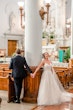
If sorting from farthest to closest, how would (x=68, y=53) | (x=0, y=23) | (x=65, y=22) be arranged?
(x=0, y=23) < (x=65, y=22) < (x=68, y=53)

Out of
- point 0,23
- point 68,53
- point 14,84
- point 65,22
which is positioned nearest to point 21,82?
point 14,84

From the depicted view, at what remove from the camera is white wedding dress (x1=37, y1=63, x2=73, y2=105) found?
7.45 meters

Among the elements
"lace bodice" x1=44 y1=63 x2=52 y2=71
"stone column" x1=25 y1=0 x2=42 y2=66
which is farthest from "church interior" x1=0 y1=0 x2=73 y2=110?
"lace bodice" x1=44 y1=63 x2=52 y2=71

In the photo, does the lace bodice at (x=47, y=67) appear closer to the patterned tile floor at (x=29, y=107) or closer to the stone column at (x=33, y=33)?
the stone column at (x=33, y=33)

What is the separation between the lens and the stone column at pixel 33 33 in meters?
7.86

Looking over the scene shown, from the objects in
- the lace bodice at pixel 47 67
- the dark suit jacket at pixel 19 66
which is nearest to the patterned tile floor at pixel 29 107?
the dark suit jacket at pixel 19 66

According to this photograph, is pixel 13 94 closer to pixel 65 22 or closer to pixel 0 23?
pixel 65 22

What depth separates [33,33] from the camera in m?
7.88

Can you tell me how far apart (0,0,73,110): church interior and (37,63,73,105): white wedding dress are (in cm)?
23

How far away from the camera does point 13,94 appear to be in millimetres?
8094

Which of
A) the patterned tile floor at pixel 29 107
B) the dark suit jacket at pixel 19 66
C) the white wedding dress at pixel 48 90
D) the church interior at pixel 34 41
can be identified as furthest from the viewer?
the church interior at pixel 34 41

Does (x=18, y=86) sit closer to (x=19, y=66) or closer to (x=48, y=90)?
(x=19, y=66)

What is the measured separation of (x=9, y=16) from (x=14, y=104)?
18.2 meters

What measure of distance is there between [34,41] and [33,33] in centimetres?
24
